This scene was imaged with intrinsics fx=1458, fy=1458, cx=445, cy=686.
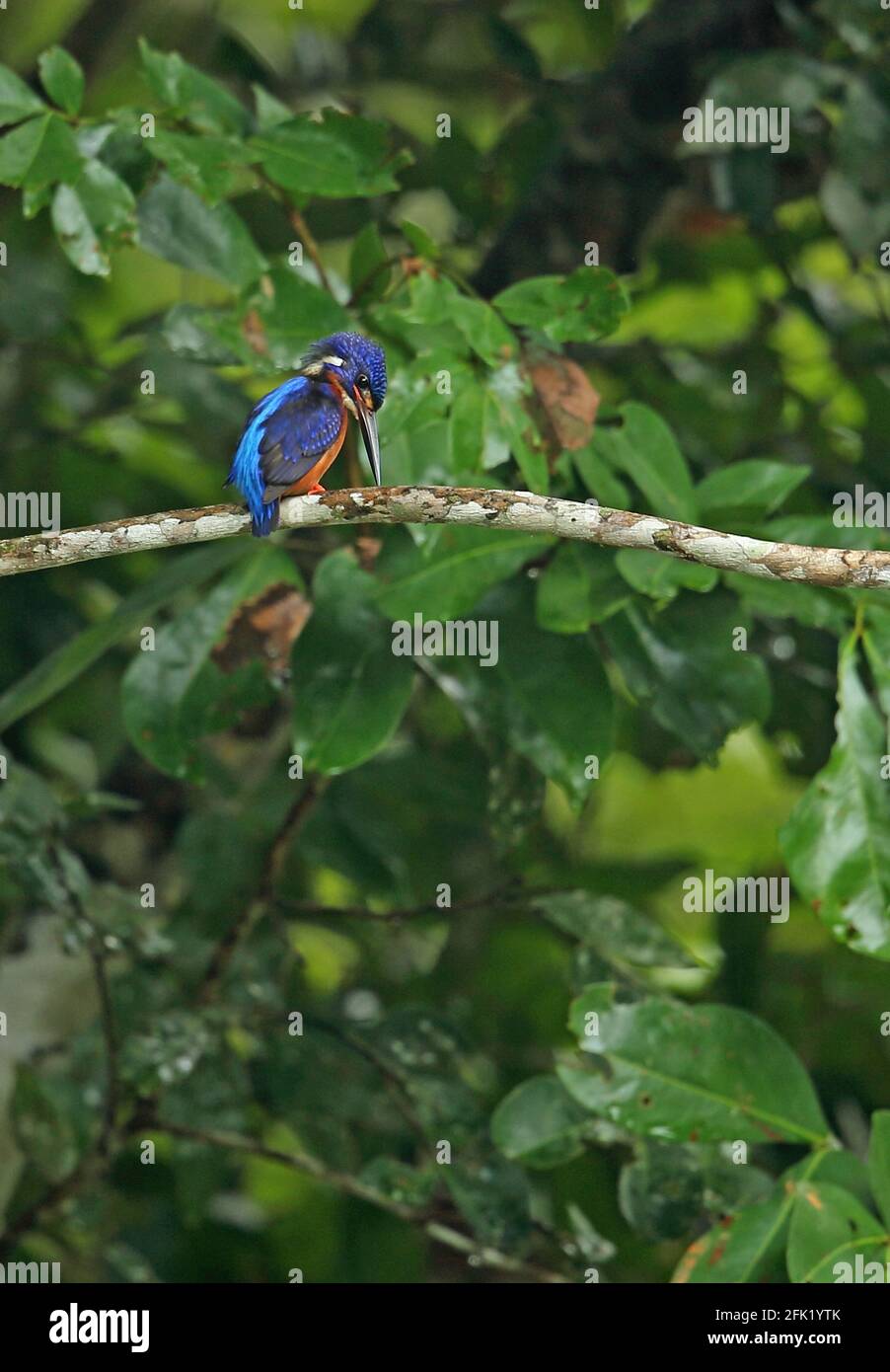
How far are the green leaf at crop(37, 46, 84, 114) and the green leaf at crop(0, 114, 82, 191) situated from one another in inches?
2.4

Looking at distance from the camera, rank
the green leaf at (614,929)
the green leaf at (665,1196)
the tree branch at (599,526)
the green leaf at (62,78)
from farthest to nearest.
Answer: the green leaf at (614,929)
the green leaf at (665,1196)
the green leaf at (62,78)
the tree branch at (599,526)

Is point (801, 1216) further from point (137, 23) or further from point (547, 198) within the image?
point (137, 23)

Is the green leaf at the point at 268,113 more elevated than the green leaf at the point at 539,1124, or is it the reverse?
the green leaf at the point at 268,113

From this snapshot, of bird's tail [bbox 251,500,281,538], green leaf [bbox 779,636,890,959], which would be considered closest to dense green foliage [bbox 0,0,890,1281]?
green leaf [bbox 779,636,890,959]

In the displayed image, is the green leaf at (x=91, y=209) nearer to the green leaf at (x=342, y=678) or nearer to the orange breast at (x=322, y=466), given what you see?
the orange breast at (x=322, y=466)

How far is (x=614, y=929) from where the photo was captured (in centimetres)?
228

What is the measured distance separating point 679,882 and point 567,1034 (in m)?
0.41

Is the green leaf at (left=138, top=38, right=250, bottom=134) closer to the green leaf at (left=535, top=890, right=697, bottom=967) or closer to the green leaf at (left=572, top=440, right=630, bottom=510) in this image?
the green leaf at (left=572, top=440, right=630, bottom=510)

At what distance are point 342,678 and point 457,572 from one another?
25 cm

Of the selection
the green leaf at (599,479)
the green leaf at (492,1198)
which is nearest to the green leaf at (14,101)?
the green leaf at (599,479)

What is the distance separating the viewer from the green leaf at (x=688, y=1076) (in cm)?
190

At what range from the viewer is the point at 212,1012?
2.36m

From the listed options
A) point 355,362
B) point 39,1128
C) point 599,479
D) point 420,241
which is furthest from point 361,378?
point 39,1128
